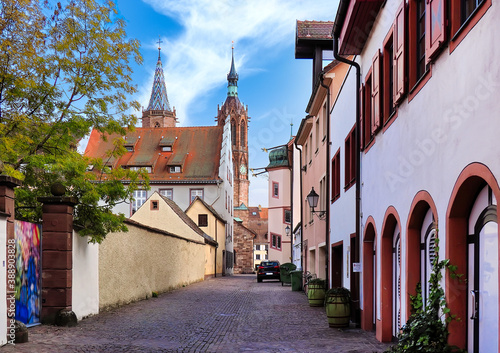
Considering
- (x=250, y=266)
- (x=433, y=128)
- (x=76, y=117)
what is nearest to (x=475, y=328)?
(x=433, y=128)

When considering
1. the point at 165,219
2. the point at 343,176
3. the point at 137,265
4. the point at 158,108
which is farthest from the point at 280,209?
the point at 158,108

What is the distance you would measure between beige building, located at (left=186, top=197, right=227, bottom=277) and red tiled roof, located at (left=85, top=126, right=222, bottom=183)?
5796 mm

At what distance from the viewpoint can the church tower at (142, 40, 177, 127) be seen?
103688 mm

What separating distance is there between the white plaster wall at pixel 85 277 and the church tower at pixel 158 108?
88862 millimetres

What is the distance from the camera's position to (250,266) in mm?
72250

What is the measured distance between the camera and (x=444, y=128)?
6.95 metres

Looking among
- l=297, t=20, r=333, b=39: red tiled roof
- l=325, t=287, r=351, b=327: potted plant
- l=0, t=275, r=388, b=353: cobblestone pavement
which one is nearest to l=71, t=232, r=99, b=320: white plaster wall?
l=0, t=275, r=388, b=353: cobblestone pavement

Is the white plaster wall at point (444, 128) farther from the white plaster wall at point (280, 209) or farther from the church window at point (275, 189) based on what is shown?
the church window at point (275, 189)

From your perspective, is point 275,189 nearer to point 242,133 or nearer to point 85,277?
point 85,277

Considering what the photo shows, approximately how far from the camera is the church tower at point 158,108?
340ft

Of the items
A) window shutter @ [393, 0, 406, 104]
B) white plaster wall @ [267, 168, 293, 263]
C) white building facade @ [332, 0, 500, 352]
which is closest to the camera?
white building facade @ [332, 0, 500, 352]

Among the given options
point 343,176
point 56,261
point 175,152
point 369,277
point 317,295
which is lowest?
point 317,295

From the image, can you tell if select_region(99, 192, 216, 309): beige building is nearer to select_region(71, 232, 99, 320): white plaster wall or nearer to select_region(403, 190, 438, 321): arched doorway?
select_region(71, 232, 99, 320): white plaster wall

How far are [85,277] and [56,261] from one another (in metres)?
1.81
